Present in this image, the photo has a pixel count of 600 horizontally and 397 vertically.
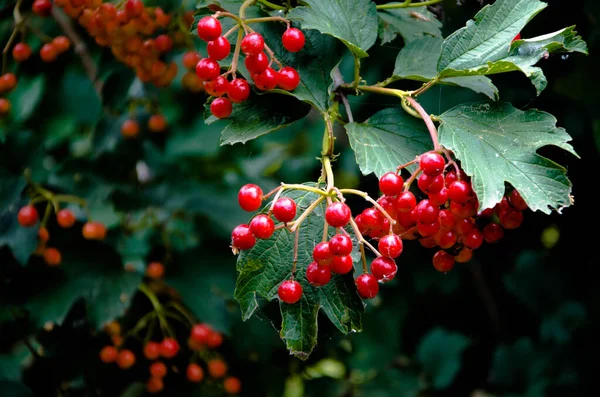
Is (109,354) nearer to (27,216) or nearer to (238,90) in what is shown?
(27,216)

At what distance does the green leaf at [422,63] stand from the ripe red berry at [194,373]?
1.07m

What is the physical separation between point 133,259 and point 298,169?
109cm

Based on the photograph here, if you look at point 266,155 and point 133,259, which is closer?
point 133,259

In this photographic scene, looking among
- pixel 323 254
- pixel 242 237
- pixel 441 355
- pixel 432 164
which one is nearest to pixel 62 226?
pixel 242 237

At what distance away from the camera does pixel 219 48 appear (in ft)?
3.09

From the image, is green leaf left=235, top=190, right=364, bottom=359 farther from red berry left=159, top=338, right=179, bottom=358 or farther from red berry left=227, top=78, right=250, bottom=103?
red berry left=159, top=338, right=179, bottom=358

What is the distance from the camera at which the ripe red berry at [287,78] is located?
97cm

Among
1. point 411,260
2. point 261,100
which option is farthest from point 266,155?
point 261,100

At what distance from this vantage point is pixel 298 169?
8.39ft

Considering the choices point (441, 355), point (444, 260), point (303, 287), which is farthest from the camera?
point (441, 355)

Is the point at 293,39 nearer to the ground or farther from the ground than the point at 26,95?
farther from the ground

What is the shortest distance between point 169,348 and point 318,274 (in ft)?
2.96

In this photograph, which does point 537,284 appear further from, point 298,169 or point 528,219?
point 298,169

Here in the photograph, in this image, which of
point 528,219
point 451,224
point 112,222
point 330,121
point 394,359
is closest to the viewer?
point 451,224
